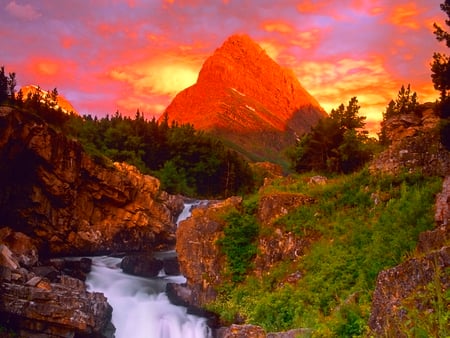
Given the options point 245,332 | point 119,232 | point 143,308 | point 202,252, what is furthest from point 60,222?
point 245,332

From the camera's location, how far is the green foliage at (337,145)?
2533 centimetres

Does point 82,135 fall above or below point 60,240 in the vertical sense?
above

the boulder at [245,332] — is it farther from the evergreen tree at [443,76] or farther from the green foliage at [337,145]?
the green foliage at [337,145]

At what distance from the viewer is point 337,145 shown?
2788 centimetres

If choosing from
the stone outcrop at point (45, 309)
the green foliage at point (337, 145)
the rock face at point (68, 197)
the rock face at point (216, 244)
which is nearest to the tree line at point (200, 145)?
the green foliage at point (337, 145)

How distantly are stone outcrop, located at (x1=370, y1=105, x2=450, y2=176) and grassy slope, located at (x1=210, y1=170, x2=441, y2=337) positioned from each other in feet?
1.58

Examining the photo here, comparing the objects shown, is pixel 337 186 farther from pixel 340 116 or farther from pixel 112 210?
pixel 112 210

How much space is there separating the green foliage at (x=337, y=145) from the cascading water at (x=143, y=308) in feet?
36.3

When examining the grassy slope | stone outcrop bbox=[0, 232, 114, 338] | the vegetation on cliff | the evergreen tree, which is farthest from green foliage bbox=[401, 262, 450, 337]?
the vegetation on cliff

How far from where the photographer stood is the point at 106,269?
26.5m

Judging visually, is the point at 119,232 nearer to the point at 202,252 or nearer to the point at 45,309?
the point at 202,252

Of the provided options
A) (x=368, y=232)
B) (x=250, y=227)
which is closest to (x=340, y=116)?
(x=250, y=227)

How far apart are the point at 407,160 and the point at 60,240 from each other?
77.7 feet

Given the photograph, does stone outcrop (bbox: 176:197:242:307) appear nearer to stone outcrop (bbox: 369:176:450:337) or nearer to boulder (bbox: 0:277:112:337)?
boulder (bbox: 0:277:112:337)
